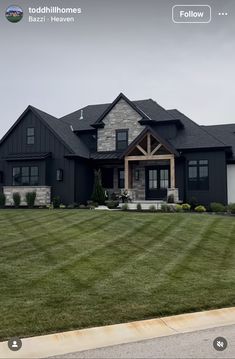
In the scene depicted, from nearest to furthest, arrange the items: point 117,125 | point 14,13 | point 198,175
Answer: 1. point 14,13
2. point 198,175
3. point 117,125

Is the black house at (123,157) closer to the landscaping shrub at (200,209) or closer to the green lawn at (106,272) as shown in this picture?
the landscaping shrub at (200,209)

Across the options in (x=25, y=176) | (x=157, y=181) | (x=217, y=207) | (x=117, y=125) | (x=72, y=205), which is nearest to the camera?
(x=217, y=207)

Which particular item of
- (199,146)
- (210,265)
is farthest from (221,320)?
(199,146)

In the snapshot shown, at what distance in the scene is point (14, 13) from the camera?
4.32m

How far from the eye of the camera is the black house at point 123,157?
24.0 m

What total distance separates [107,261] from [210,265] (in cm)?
253

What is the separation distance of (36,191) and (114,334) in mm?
20449

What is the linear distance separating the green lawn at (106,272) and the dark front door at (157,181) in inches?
452

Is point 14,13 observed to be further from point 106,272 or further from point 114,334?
point 106,272

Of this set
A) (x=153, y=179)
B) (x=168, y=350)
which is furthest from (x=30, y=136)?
(x=168, y=350)

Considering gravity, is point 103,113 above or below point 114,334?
above

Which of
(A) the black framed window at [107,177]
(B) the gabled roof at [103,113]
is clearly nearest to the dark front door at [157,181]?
(A) the black framed window at [107,177]

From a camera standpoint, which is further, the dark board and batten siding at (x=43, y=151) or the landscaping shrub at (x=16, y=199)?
the dark board and batten siding at (x=43, y=151)

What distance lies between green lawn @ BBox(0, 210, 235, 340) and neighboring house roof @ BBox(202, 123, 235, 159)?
13787 mm
